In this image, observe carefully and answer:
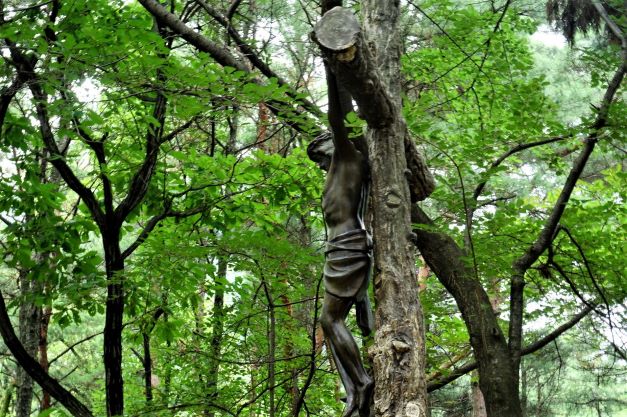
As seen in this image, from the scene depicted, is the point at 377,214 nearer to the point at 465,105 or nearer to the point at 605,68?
the point at 605,68

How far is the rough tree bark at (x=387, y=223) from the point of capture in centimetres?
367

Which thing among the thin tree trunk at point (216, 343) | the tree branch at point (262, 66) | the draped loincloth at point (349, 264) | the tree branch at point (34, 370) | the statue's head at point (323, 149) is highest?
the tree branch at point (262, 66)

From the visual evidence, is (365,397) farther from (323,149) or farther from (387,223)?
(323,149)

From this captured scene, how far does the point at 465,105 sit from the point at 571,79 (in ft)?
20.8

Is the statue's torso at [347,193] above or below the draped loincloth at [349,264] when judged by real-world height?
above

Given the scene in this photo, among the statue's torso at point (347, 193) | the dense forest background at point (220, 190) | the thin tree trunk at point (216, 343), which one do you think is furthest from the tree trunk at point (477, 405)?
the statue's torso at point (347, 193)

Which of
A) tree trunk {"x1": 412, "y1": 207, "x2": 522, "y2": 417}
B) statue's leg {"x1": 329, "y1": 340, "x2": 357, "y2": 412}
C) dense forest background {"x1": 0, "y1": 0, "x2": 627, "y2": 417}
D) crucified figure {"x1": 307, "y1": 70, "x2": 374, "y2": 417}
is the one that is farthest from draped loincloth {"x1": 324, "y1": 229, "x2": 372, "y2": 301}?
tree trunk {"x1": 412, "y1": 207, "x2": 522, "y2": 417}

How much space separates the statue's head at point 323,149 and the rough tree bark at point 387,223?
12.4 inches

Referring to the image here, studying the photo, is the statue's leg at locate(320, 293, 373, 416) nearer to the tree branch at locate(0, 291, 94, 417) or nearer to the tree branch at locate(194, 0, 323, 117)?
the tree branch at locate(194, 0, 323, 117)

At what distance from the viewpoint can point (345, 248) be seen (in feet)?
13.5

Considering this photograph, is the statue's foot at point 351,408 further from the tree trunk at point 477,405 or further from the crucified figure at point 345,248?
the tree trunk at point 477,405

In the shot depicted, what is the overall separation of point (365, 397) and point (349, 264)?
0.72 meters

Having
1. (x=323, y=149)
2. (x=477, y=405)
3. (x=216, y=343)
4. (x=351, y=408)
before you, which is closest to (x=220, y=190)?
(x=216, y=343)

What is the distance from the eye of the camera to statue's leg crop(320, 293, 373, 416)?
3.95 metres
